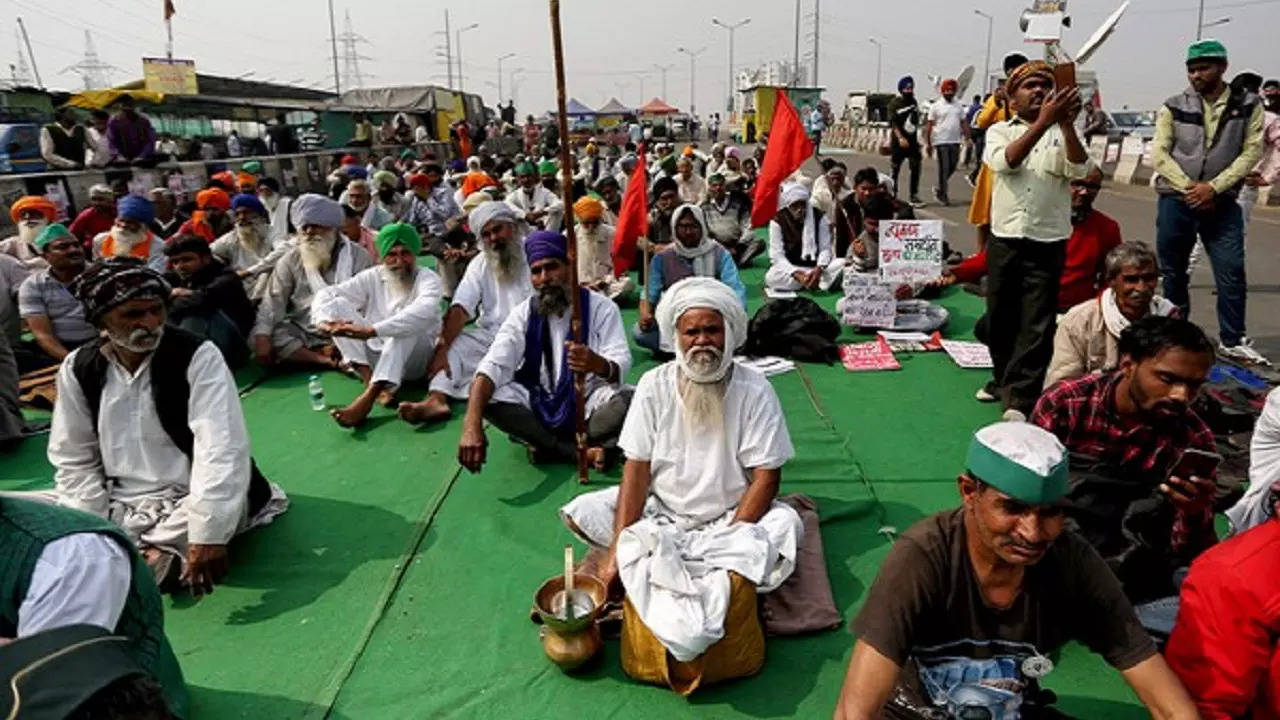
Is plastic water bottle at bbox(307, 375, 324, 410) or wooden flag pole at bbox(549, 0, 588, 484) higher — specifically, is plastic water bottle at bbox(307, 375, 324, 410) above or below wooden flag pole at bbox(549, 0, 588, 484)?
below

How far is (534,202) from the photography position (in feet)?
34.2

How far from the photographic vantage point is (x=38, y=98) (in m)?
19.3

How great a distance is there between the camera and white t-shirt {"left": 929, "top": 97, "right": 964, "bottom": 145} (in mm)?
12188

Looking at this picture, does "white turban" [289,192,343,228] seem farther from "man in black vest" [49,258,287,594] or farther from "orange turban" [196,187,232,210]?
"man in black vest" [49,258,287,594]

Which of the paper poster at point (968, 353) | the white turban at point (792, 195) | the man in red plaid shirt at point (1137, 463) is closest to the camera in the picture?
the man in red plaid shirt at point (1137, 463)

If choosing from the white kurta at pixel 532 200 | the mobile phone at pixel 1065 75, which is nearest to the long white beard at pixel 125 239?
the white kurta at pixel 532 200

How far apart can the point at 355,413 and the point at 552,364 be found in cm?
137

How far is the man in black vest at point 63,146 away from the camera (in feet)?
36.0

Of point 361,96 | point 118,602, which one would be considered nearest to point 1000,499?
point 118,602

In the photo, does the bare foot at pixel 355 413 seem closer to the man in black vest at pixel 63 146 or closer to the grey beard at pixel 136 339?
the grey beard at pixel 136 339

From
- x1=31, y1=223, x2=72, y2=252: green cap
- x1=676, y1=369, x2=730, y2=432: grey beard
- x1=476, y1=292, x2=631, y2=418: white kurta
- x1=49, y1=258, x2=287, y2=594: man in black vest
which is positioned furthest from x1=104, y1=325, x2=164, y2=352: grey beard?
x1=31, y1=223, x2=72, y2=252: green cap

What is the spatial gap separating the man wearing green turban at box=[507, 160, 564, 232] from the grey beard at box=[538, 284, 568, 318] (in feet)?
18.1

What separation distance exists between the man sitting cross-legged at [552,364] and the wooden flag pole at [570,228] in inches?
3.9

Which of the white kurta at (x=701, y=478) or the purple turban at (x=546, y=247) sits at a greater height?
the purple turban at (x=546, y=247)
